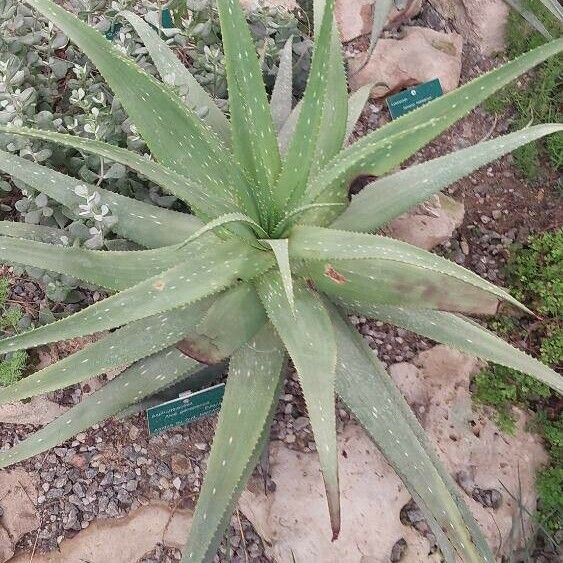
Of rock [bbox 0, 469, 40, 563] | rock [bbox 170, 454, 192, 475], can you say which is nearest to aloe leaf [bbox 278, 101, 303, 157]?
rock [bbox 170, 454, 192, 475]

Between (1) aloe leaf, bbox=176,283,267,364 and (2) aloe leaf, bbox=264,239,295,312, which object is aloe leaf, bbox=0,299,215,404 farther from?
(2) aloe leaf, bbox=264,239,295,312

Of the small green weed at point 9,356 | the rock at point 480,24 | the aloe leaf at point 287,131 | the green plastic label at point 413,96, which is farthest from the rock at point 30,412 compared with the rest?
the rock at point 480,24

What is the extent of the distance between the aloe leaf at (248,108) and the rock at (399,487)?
0.80m

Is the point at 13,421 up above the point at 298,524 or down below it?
above

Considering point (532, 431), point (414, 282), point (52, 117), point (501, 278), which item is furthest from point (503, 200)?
point (52, 117)

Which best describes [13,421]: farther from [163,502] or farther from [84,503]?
[163,502]

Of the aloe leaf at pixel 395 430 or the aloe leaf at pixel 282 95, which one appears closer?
the aloe leaf at pixel 395 430

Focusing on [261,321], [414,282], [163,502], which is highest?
[414,282]

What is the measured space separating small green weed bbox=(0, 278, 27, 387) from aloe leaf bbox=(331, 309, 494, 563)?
2.74ft

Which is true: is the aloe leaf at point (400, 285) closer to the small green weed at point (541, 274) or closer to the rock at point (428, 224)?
the rock at point (428, 224)

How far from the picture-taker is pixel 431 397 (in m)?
1.77

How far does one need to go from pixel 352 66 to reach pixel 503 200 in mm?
693

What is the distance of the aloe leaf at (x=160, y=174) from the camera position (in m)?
0.96

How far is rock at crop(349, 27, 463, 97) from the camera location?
→ 2.06m
